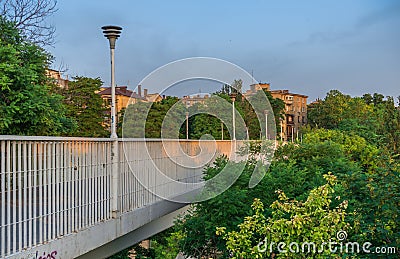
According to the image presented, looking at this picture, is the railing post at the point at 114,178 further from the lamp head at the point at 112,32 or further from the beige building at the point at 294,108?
the beige building at the point at 294,108

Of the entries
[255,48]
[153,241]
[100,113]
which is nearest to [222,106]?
[255,48]

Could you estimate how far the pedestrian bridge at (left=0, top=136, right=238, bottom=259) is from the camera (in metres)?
4.72

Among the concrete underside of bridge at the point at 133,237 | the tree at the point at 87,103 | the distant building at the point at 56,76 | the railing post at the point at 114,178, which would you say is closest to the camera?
the concrete underside of bridge at the point at 133,237

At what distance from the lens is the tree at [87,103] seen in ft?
90.3

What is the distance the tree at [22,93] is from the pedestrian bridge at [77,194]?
246 centimetres

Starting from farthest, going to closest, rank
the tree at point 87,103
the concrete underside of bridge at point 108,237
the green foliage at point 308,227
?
the tree at point 87,103 → the green foliage at point 308,227 → the concrete underside of bridge at point 108,237

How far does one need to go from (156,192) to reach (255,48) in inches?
581

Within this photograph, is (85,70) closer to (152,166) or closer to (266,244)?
(152,166)

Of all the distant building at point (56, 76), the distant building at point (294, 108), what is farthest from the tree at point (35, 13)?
the distant building at point (294, 108)

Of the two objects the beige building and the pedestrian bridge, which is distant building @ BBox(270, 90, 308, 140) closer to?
the beige building

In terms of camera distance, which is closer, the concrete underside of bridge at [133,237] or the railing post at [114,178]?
the concrete underside of bridge at [133,237]

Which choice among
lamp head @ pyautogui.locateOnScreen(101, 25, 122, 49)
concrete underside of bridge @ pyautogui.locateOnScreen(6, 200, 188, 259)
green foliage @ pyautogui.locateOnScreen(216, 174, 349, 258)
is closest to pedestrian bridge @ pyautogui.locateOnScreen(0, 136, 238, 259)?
concrete underside of bridge @ pyautogui.locateOnScreen(6, 200, 188, 259)

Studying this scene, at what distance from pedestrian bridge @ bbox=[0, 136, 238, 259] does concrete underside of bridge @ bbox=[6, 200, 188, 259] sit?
0.03 ft

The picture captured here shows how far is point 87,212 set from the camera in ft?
20.4
